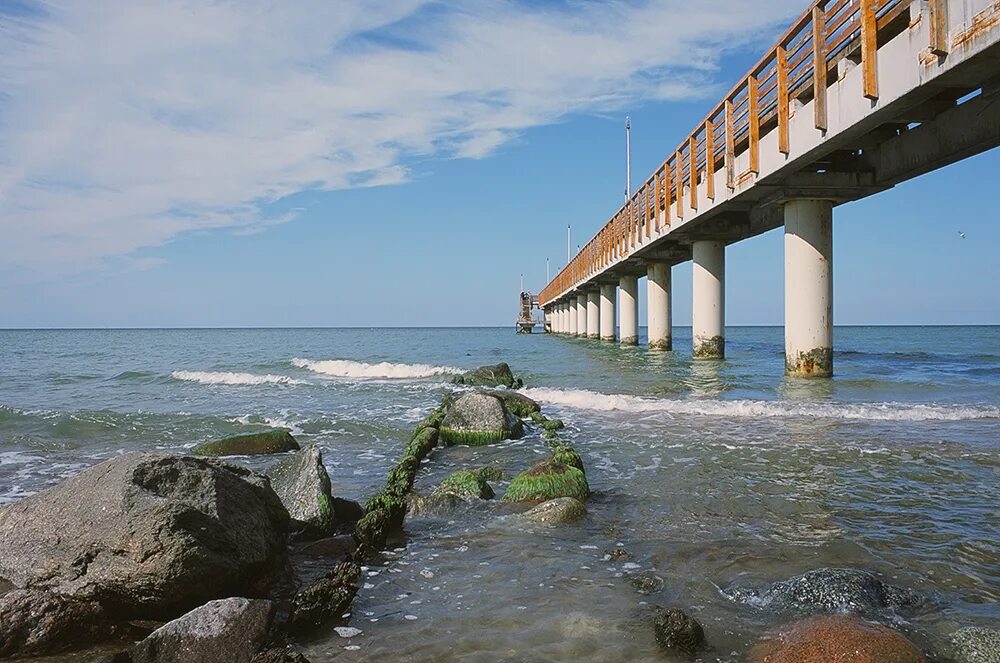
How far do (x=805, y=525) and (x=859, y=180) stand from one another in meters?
13.4

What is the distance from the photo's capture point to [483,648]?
4.05 m

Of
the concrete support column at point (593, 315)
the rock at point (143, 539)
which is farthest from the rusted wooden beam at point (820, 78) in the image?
the concrete support column at point (593, 315)

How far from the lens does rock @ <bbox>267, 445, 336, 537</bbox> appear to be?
6258mm

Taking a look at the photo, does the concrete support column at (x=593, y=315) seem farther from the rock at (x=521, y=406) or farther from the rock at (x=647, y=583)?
the rock at (x=647, y=583)

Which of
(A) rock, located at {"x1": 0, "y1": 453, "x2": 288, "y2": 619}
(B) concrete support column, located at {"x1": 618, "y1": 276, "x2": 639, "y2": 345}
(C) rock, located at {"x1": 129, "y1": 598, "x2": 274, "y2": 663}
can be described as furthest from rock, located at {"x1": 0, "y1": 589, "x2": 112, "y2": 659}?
(B) concrete support column, located at {"x1": 618, "y1": 276, "x2": 639, "y2": 345}

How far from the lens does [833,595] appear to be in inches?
174

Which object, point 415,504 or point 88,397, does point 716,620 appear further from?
point 88,397

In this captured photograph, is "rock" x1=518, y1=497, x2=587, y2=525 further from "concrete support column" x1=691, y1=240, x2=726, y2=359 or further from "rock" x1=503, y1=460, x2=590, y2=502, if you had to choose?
"concrete support column" x1=691, y1=240, x2=726, y2=359

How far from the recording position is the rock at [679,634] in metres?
3.88

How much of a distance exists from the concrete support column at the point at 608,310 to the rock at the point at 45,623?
4853 centimetres

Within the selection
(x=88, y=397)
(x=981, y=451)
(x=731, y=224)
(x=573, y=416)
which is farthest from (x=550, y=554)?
(x=731, y=224)

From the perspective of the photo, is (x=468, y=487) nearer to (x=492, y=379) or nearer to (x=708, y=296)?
(x=492, y=379)

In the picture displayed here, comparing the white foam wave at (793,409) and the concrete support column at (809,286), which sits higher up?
the concrete support column at (809,286)

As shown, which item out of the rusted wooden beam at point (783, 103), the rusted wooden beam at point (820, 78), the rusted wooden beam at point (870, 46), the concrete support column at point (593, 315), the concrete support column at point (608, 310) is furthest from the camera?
the concrete support column at point (593, 315)
